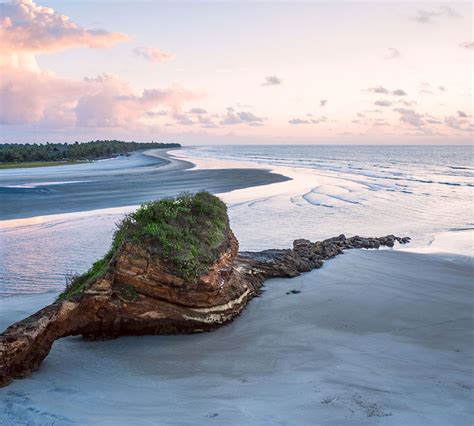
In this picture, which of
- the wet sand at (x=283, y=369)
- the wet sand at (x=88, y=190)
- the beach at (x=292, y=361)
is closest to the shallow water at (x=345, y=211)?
the wet sand at (x=88, y=190)

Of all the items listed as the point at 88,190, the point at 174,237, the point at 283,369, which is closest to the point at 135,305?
the point at 174,237

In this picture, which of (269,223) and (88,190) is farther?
(88,190)

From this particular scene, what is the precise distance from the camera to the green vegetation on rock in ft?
34.7

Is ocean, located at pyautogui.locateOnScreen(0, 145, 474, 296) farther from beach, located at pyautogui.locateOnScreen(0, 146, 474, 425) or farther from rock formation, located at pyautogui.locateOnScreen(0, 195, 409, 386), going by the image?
rock formation, located at pyautogui.locateOnScreen(0, 195, 409, 386)

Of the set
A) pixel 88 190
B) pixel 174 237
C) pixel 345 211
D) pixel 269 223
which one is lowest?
pixel 269 223

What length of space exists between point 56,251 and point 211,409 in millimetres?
12464

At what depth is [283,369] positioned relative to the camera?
350 inches

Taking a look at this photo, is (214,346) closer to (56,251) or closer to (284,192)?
(56,251)

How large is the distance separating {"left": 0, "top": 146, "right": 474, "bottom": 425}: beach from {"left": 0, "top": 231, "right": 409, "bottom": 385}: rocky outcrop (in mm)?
274

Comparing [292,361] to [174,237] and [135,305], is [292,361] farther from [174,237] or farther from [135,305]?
[174,237]

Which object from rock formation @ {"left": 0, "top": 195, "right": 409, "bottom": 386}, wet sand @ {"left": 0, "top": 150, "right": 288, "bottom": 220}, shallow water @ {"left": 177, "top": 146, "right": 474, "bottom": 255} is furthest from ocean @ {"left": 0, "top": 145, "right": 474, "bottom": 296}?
rock formation @ {"left": 0, "top": 195, "right": 409, "bottom": 386}

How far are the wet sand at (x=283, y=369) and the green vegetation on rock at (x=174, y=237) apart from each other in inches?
54.2

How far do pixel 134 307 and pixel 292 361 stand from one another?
335 centimetres

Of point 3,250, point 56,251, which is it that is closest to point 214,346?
point 56,251
